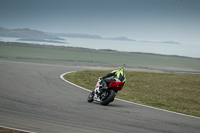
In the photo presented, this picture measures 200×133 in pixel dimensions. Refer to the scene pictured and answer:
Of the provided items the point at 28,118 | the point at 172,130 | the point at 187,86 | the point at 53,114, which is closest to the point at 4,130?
the point at 28,118

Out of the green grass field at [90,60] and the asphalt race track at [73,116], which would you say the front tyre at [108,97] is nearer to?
the asphalt race track at [73,116]

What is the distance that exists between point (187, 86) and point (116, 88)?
1004cm

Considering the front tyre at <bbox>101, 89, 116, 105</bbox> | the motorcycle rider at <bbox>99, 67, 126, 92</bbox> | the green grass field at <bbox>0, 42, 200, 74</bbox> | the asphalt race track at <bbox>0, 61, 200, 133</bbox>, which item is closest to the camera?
the asphalt race track at <bbox>0, 61, 200, 133</bbox>

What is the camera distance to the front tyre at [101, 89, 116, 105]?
483 inches

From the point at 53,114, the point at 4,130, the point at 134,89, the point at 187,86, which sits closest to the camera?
the point at 4,130

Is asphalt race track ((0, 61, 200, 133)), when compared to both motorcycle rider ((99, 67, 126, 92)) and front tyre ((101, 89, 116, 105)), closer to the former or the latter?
front tyre ((101, 89, 116, 105))

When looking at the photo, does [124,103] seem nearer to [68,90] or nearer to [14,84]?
[68,90]

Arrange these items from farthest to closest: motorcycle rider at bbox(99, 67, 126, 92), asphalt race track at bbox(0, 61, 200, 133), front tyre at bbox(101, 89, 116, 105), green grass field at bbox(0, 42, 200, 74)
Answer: green grass field at bbox(0, 42, 200, 74)
motorcycle rider at bbox(99, 67, 126, 92)
front tyre at bbox(101, 89, 116, 105)
asphalt race track at bbox(0, 61, 200, 133)

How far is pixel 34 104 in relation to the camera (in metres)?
11.1

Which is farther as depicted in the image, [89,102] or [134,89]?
[134,89]

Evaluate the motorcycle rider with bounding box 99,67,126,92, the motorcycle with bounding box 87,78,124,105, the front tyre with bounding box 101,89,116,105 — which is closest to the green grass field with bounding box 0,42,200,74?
the motorcycle rider with bounding box 99,67,126,92

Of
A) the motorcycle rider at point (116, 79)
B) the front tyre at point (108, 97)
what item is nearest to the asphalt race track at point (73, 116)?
the front tyre at point (108, 97)

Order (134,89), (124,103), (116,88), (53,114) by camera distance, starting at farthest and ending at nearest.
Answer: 1. (134,89)
2. (124,103)
3. (116,88)
4. (53,114)

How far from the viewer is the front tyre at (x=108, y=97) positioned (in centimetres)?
1226
